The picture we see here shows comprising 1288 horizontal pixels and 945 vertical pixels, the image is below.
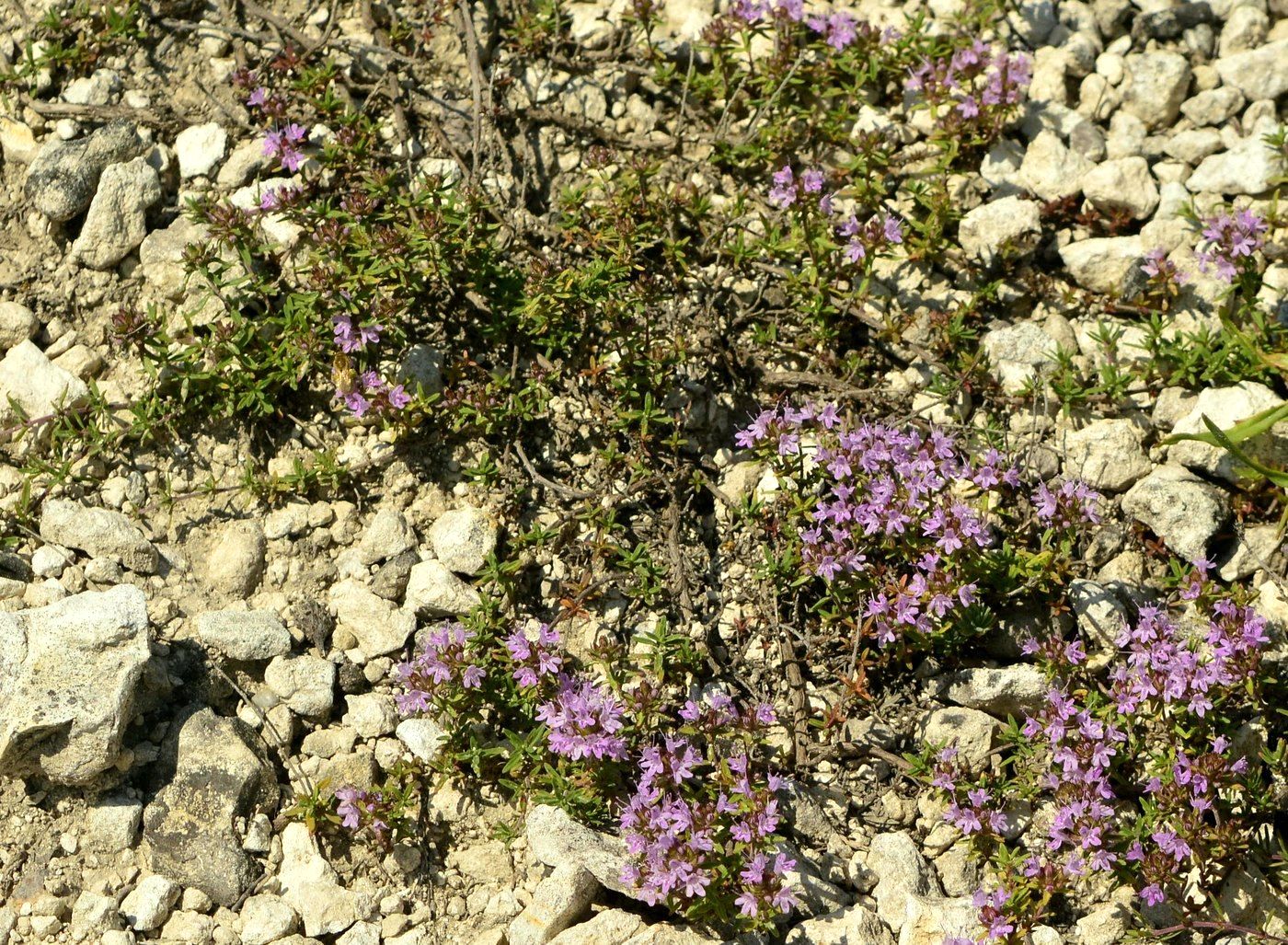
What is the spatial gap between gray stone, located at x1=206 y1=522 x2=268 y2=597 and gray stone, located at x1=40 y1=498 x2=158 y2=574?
0.24 m

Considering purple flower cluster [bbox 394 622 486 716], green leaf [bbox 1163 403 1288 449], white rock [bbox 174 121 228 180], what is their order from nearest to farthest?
purple flower cluster [bbox 394 622 486 716]
green leaf [bbox 1163 403 1288 449]
white rock [bbox 174 121 228 180]

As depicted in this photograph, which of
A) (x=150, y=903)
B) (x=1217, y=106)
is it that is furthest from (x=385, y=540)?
(x=1217, y=106)

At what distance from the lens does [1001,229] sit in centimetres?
568

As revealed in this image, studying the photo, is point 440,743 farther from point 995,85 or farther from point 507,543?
point 995,85

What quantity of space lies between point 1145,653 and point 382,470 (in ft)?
10.4

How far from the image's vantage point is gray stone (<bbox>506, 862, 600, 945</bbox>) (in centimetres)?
439

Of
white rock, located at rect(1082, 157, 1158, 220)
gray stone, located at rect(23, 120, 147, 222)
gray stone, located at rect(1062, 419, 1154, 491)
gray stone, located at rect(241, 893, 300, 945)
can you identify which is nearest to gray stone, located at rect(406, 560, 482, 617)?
gray stone, located at rect(241, 893, 300, 945)

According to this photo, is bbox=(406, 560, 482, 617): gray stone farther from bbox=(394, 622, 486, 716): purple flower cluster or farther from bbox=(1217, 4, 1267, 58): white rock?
bbox=(1217, 4, 1267, 58): white rock

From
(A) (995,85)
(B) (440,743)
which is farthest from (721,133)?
(B) (440,743)

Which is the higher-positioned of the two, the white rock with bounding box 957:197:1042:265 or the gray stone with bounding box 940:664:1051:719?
the white rock with bounding box 957:197:1042:265

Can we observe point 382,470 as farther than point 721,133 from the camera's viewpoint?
No

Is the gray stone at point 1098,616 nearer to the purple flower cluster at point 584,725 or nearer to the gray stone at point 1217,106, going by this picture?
the purple flower cluster at point 584,725

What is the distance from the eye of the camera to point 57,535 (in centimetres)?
502

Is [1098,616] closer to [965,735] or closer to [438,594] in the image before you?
[965,735]
